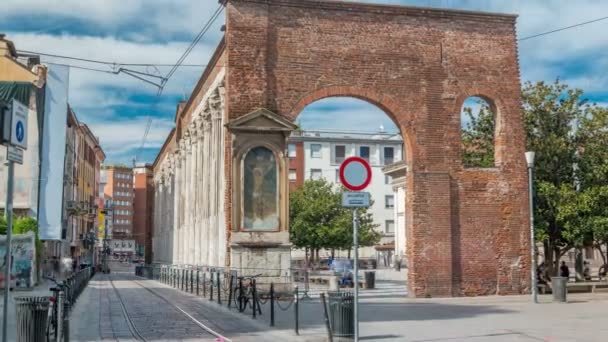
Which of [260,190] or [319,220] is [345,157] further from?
[260,190]

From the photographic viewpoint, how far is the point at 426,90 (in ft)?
77.5

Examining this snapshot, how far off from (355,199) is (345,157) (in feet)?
224

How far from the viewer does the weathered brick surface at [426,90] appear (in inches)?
887

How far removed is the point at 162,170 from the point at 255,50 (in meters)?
41.2

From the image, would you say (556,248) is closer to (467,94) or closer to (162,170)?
(467,94)

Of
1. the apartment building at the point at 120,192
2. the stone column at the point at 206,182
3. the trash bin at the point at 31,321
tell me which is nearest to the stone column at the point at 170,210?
the stone column at the point at 206,182

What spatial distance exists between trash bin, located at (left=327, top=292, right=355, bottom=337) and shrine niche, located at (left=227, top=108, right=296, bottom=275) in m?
9.73

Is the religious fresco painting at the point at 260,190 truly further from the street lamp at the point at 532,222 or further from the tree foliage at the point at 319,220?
the tree foliage at the point at 319,220

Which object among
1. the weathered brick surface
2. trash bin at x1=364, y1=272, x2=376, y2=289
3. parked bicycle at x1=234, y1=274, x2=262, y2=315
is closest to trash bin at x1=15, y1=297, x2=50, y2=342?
parked bicycle at x1=234, y1=274, x2=262, y2=315

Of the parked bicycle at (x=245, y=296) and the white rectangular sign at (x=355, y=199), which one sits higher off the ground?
the white rectangular sign at (x=355, y=199)

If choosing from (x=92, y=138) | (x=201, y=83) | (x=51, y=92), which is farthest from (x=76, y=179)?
(x=201, y=83)

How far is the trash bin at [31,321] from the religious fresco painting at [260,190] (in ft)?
39.0

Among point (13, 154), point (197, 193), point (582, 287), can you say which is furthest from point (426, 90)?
point (13, 154)

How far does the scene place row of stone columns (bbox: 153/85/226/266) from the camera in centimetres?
2822
